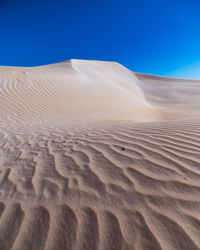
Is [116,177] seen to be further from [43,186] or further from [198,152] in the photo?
[198,152]

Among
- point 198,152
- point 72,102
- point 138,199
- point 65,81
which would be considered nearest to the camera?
point 138,199

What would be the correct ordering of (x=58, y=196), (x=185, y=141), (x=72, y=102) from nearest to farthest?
(x=58, y=196)
(x=185, y=141)
(x=72, y=102)

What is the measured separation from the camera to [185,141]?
2.40 m

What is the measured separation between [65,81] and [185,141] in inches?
414

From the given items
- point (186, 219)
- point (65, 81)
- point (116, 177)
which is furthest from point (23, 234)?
point (65, 81)

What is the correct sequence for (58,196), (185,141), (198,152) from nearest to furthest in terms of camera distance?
(58,196)
(198,152)
(185,141)

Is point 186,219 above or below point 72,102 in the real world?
below

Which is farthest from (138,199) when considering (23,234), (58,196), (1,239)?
(1,239)

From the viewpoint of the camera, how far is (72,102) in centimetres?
884

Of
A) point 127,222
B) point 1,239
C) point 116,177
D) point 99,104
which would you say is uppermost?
point 99,104

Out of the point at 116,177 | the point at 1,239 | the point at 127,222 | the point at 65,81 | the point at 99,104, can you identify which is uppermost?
the point at 65,81

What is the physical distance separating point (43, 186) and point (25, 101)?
7.51m

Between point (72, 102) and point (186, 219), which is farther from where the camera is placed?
point (72, 102)

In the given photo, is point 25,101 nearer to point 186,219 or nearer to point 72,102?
point 72,102
